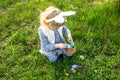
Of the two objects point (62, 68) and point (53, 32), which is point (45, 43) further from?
point (62, 68)

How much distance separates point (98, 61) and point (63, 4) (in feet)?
4.61

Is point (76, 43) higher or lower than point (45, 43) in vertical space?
lower

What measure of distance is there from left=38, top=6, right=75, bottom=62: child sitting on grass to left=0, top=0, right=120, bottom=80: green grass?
0.22 metres

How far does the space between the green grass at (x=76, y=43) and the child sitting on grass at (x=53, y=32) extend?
22 centimetres

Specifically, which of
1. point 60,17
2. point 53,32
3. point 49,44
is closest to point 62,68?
point 49,44

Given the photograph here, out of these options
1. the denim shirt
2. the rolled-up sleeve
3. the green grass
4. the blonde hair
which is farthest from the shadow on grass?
the blonde hair

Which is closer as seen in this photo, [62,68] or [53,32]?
[53,32]

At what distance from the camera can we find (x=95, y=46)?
4398mm

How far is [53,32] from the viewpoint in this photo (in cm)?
392

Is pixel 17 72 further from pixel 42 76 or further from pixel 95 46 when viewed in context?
pixel 95 46

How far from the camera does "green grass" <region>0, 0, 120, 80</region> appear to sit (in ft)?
13.7

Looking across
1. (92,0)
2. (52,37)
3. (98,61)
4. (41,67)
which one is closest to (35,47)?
(41,67)

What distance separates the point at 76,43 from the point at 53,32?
2.21 feet

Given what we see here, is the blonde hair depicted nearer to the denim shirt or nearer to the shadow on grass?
the denim shirt
